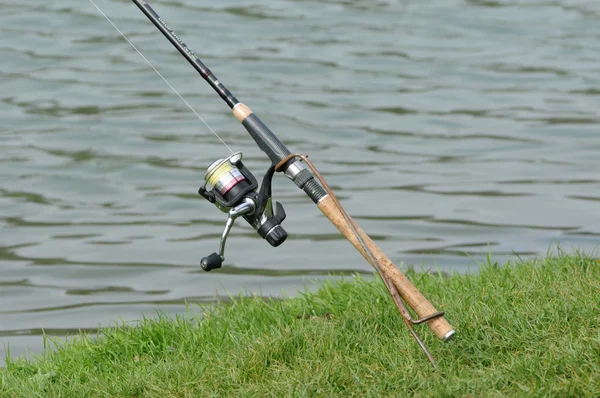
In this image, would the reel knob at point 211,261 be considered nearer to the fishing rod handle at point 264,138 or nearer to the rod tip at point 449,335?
the fishing rod handle at point 264,138

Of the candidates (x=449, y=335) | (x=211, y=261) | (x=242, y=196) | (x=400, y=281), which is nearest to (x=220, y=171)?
(x=242, y=196)

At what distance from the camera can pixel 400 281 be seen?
14.7 feet

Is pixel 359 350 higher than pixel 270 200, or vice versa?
pixel 270 200

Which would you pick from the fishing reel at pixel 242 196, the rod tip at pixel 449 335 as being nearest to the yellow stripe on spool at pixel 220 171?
the fishing reel at pixel 242 196

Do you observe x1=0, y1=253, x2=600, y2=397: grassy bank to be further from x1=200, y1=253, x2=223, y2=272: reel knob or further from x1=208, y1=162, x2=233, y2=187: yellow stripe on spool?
x1=208, y1=162, x2=233, y2=187: yellow stripe on spool

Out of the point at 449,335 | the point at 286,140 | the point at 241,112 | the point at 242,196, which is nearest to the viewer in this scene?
the point at 449,335

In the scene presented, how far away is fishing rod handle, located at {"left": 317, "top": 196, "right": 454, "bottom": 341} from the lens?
14.3 ft

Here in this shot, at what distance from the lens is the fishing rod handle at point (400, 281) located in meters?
4.37

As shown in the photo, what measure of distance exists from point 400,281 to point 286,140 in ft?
23.9

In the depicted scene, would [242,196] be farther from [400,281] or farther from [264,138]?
[400,281]

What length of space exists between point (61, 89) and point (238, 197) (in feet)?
31.1

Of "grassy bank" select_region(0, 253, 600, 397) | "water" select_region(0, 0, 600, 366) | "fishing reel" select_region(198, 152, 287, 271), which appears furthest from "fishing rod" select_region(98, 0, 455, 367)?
"water" select_region(0, 0, 600, 366)

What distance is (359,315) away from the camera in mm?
5207

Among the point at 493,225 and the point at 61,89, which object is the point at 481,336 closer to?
the point at 493,225
